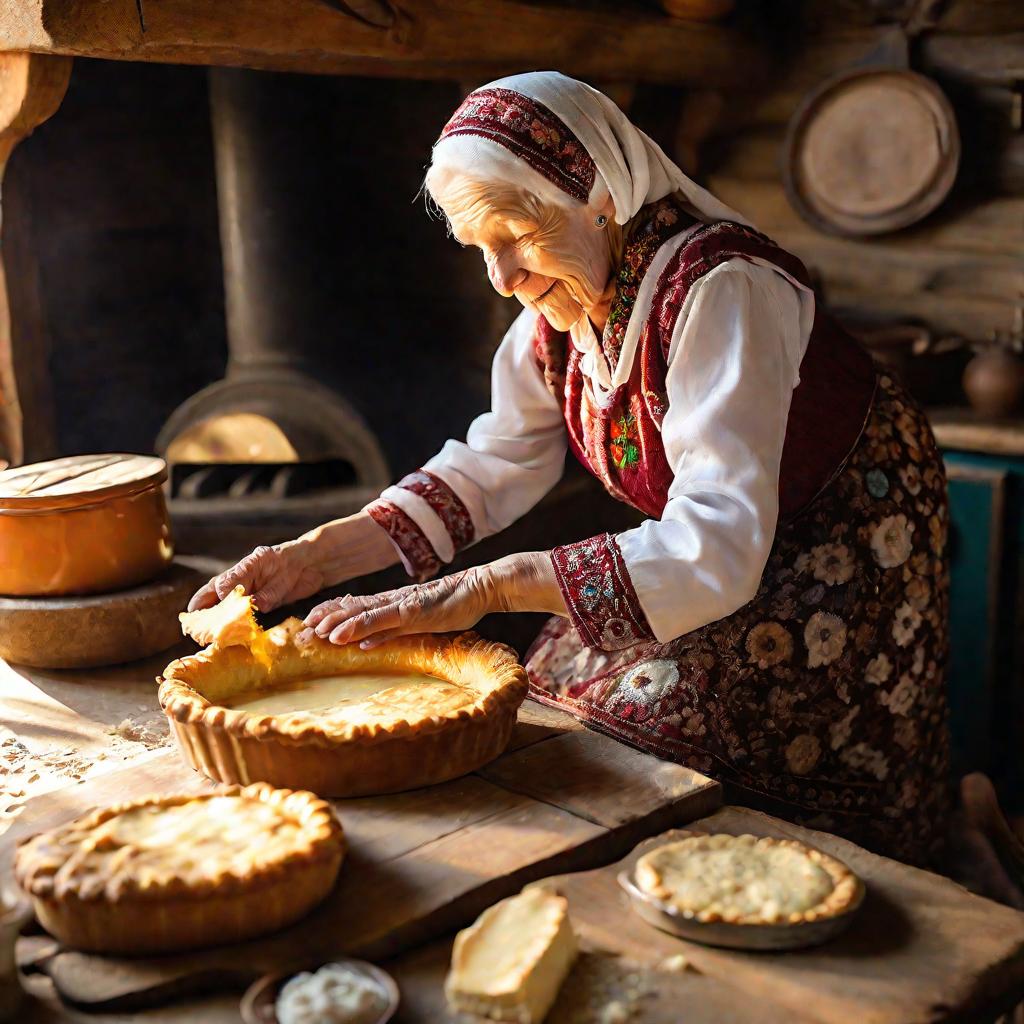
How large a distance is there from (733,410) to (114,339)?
2669 millimetres

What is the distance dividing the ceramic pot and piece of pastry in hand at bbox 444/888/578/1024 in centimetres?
267

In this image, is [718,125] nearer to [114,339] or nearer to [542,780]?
[114,339]

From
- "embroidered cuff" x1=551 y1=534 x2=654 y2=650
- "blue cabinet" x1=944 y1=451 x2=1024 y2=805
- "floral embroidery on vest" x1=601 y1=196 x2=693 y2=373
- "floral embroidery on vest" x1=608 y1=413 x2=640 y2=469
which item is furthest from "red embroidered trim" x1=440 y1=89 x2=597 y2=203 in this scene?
"blue cabinet" x1=944 y1=451 x2=1024 y2=805

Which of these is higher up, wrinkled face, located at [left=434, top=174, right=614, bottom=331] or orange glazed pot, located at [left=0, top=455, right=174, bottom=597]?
wrinkled face, located at [left=434, top=174, right=614, bottom=331]

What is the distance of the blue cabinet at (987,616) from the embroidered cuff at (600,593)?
1.84 m

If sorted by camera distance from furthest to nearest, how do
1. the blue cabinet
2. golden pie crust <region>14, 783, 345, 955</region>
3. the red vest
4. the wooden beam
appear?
the blue cabinet, the wooden beam, the red vest, golden pie crust <region>14, 783, 345, 955</region>

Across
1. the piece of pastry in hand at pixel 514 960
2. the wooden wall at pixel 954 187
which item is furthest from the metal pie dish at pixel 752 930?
the wooden wall at pixel 954 187

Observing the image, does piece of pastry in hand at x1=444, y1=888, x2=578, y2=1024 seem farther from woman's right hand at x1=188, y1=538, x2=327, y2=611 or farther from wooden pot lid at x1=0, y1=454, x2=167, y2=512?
wooden pot lid at x1=0, y1=454, x2=167, y2=512

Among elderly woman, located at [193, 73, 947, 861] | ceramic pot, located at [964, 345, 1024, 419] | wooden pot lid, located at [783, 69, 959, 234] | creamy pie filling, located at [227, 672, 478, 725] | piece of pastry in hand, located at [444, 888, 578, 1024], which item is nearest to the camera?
piece of pastry in hand, located at [444, 888, 578, 1024]

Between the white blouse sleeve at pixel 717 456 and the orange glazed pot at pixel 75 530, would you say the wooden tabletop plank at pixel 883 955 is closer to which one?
the white blouse sleeve at pixel 717 456

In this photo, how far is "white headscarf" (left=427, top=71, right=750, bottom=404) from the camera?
1918 mm

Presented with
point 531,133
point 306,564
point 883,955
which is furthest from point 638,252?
point 883,955

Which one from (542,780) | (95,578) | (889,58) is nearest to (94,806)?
(542,780)

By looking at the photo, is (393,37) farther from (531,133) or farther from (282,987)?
(282,987)
